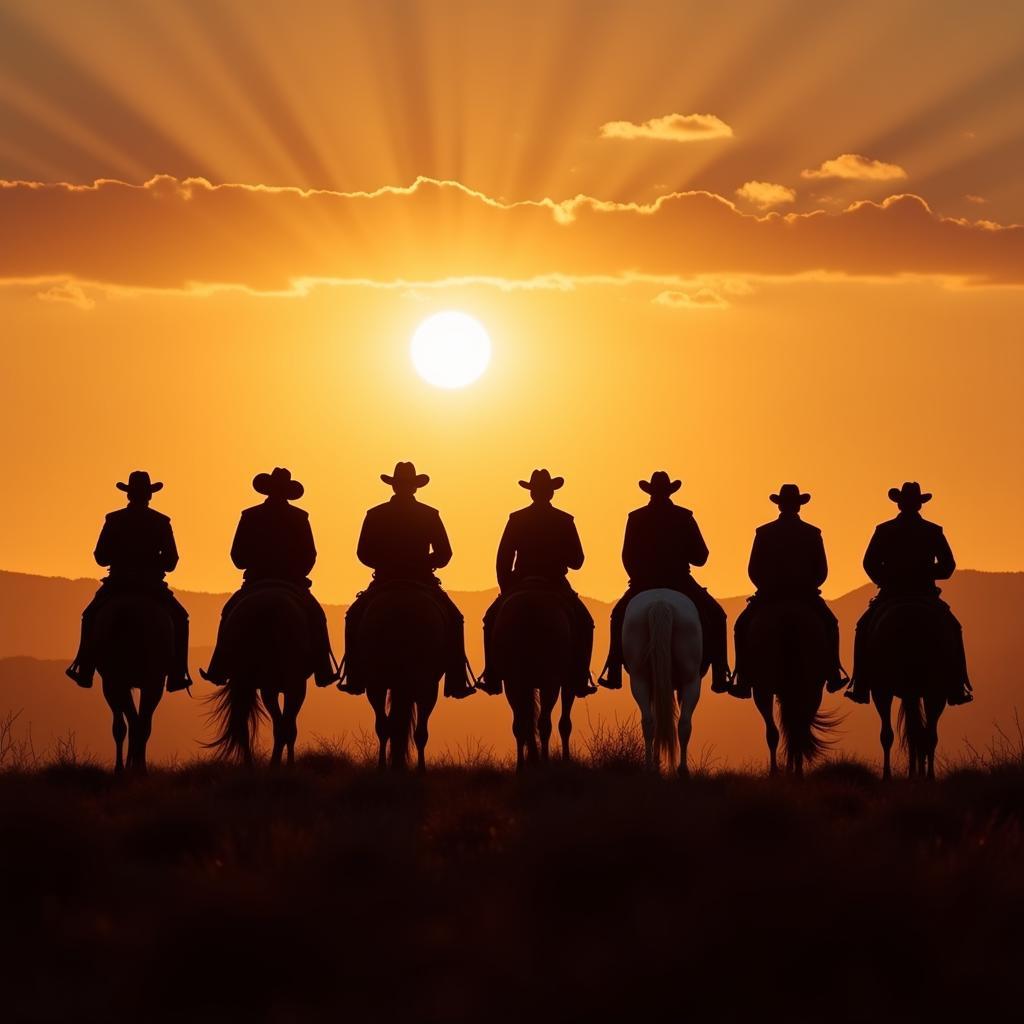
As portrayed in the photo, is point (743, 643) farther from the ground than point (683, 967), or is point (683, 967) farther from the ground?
point (743, 643)

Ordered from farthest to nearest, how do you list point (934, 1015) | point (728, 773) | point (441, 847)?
point (728, 773) → point (441, 847) → point (934, 1015)

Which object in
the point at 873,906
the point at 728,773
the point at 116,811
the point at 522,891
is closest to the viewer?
the point at 873,906

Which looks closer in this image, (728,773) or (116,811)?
(116,811)

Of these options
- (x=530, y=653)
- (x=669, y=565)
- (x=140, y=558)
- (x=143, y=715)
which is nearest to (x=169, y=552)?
(x=140, y=558)

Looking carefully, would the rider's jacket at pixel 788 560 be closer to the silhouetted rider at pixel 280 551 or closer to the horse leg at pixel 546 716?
the horse leg at pixel 546 716

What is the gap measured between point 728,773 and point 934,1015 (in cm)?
948

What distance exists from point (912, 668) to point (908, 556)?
134 centimetres

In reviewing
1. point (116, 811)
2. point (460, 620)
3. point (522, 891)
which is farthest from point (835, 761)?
point (522, 891)

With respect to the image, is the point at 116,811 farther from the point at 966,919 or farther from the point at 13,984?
the point at 966,919

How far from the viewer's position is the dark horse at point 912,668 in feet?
66.9

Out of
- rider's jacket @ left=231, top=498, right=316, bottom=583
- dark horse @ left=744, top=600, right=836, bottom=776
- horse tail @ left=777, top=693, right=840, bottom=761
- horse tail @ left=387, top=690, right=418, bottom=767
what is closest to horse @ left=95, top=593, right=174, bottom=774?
rider's jacket @ left=231, top=498, right=316, bottom=583

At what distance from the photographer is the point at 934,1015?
9242 millimetres

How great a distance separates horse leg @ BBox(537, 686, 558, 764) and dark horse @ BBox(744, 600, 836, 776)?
7.26 feet

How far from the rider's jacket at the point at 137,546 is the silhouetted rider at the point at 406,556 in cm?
219
